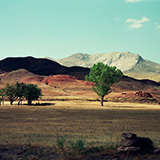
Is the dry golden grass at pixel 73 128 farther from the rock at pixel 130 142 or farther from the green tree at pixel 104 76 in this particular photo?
the green tree at pixel 104 76

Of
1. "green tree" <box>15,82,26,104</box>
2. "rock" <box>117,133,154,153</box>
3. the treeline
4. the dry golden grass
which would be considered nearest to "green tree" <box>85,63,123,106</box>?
the treeline

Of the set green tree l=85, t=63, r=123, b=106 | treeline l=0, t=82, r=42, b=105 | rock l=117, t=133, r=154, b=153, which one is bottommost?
rock l=117, t=133, r=154, b=153

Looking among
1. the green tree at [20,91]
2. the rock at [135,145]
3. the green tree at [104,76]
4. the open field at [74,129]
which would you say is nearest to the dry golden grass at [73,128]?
the open field at [74,129]

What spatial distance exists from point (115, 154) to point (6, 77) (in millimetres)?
160117

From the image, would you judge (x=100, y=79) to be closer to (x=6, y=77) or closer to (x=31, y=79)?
(x=31, y=79)

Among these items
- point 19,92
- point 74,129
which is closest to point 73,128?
point 74,129

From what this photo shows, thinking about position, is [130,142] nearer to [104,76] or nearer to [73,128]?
[73,128]

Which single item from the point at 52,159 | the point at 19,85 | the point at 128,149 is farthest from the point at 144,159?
the point at 19,85

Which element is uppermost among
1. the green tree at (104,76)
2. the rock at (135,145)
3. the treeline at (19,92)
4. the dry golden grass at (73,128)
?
the green tree at (104,76)

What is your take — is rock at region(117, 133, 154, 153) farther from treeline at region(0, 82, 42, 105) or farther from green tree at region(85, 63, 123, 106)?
treeline at region(0, 82, 42, 105)

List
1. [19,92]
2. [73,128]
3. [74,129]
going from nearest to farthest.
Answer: [74,129] < [73,128] < [19,92]

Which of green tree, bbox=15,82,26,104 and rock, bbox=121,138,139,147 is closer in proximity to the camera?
rock, bbox=121,138,139,147

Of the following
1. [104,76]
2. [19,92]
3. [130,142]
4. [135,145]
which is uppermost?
[104,76]

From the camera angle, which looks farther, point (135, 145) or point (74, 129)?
point (74, 129)
